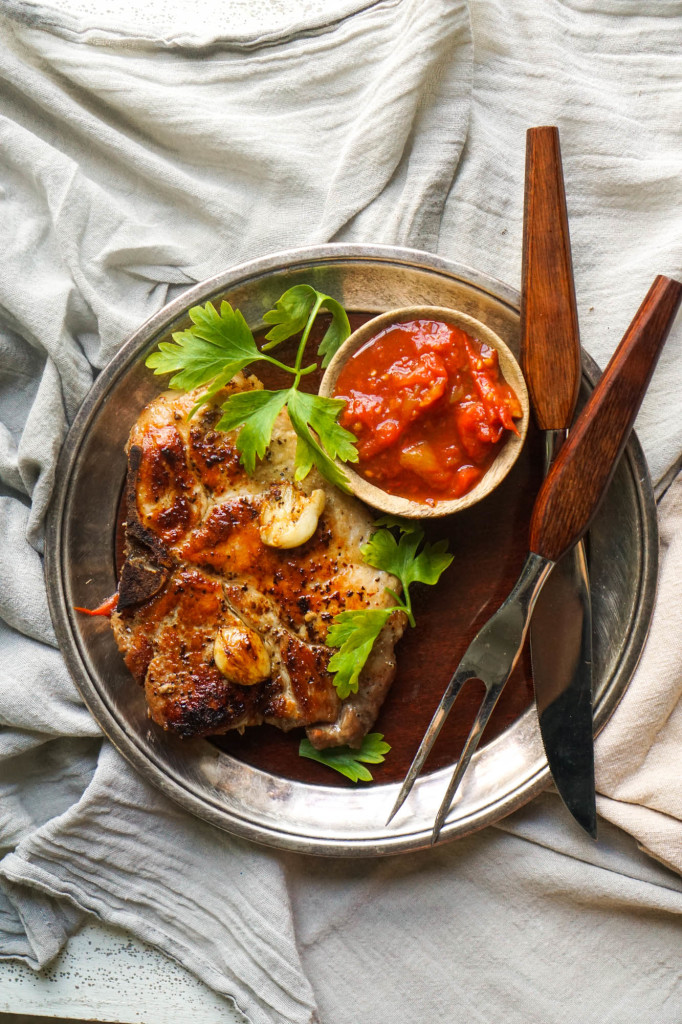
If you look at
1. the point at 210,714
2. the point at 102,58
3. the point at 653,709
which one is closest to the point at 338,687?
the point at 210,714

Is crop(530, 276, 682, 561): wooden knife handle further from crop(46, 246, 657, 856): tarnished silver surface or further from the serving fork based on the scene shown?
crop(46, 246, 657, 856): tarnished silver surface

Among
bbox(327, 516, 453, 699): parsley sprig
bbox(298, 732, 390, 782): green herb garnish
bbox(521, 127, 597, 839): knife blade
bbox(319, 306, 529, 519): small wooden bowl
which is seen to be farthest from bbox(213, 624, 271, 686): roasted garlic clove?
bbox(521, 127, 597, 839): knife blade

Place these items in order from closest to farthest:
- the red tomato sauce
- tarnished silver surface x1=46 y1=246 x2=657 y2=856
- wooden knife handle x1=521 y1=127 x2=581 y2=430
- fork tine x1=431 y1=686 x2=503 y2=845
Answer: the red tomato sauce
wooden knife handle x1=521 y1=127 x2=581 y2=430
fork tine x1=431 y1=686 x2=503 y2=845
tarnished silver surface x1=46 y1=246 x2=657 y2=856

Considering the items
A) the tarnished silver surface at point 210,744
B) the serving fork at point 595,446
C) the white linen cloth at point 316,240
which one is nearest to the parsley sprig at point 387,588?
the serving fork at point 595,446

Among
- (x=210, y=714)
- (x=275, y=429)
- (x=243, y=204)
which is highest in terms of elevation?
(x=243, y=204)

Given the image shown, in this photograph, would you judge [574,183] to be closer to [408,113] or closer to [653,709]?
[408,113]

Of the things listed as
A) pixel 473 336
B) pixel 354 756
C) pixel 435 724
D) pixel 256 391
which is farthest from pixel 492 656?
pixel 256 391
